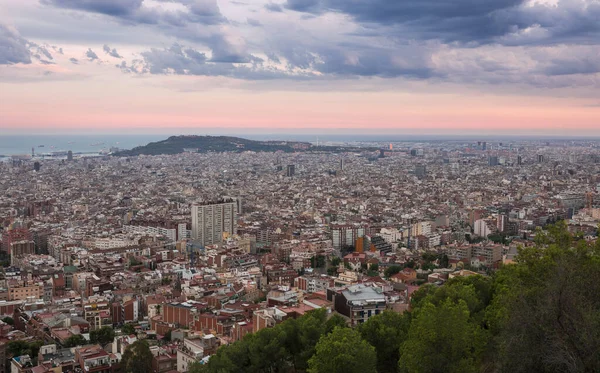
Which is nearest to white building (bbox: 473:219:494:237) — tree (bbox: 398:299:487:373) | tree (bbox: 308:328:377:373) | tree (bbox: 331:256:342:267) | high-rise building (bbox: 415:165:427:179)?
tree (bbox: 331:256:342:267)

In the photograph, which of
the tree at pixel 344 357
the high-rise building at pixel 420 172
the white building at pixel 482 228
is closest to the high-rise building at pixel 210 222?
the white building at pixel 482 228

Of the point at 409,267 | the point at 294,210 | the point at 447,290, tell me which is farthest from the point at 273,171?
the point at 447,290

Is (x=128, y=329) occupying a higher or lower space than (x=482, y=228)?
lower

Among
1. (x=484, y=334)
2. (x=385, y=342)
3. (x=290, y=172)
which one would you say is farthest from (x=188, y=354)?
(x=290, y=172)

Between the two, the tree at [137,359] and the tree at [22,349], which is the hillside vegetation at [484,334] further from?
the tree at [22,349]

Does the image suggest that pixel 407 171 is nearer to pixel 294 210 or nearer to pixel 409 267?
pixel 294 210

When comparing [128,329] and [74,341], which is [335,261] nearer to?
[128,329]
